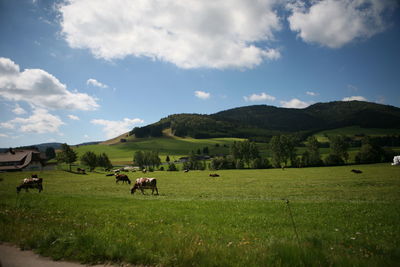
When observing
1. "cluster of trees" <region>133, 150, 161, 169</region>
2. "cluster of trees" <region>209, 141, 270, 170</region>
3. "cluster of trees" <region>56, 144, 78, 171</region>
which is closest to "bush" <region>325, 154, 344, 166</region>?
"cluster of trees" <region>209, 141, 270, 170</region>

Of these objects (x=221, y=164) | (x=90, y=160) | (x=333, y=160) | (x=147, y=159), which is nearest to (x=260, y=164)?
(x=221, y=164)

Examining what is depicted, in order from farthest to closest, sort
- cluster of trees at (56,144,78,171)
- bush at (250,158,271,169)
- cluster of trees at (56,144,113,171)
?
1. bush at (250,158,271,169)
2. cluster of trees at (56,144,113,171)
3. cluster of trees at (56,144,78,171)

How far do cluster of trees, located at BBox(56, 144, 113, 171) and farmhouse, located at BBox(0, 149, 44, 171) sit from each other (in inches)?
660

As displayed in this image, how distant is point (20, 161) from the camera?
9419cm

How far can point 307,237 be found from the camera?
773 centimetres

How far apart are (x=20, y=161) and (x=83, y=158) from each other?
2718cm

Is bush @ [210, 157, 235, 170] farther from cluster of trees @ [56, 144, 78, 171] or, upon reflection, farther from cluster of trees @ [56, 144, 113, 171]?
cluster of trees @ [56, 144, 78, 171]

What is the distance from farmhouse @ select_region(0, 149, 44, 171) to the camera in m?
91.3

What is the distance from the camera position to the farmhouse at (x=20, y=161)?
91.3 m

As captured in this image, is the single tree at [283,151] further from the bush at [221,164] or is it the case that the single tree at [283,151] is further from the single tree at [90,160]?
the single tree at [90,160]

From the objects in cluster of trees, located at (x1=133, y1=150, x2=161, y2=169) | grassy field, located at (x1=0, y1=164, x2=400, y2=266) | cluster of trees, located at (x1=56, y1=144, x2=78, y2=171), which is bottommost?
cluster of trees, located at (x1=133, y1=150, x2=161, y2=169)

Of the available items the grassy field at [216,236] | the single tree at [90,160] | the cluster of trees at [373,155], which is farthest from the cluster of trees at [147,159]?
the grassy field at [216,236]

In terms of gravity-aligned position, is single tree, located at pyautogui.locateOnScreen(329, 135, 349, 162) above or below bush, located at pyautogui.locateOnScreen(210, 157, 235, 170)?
above

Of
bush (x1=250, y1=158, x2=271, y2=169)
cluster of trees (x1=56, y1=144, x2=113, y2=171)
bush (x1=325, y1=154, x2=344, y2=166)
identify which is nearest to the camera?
cluster of trees (x1=56, y1=144, x2=113, y2=171)
